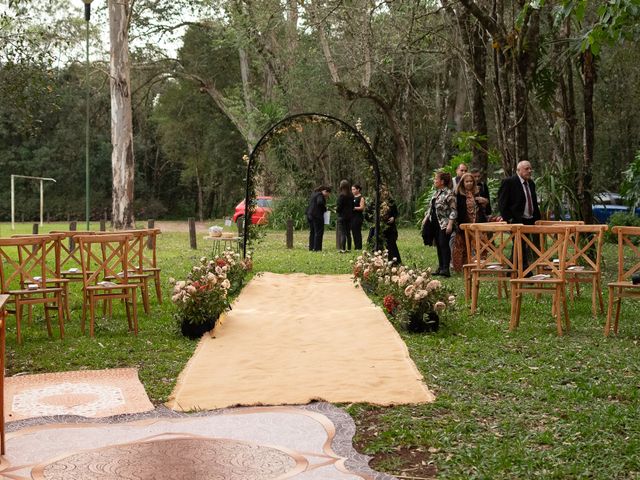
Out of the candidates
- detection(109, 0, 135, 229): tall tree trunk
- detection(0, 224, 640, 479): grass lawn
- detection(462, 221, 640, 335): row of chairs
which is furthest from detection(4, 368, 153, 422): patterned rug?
detection(109, 0, 135, 229): tall tree trunk

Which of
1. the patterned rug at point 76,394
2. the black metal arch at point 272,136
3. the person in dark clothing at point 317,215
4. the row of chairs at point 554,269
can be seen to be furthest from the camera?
the person in dark clothing at point 317,215

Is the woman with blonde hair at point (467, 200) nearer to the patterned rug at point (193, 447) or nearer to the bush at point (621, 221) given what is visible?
the patterned rug at point (193, 447)

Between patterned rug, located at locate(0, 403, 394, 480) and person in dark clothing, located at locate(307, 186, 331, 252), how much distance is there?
16109 millimetres

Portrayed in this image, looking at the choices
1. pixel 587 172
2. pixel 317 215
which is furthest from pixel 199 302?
pixel 317 215

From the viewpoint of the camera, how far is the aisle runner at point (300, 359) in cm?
718

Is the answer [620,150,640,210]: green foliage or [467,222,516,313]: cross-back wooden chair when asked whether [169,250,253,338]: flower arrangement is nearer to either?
[467,222,516,313]: cross-back wooden chair

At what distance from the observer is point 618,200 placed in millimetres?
34250

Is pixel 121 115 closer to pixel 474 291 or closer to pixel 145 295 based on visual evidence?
pixel 145 295

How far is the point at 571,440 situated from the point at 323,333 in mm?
4799

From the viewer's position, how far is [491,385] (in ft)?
24.1

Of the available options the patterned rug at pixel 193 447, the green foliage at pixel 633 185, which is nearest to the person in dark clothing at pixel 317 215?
the green foliage at pixel 633 185

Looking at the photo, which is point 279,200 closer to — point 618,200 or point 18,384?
point 618,200

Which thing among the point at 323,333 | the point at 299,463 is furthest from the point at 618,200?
the point at 299,463

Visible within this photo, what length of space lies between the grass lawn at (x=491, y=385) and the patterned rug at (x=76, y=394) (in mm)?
198
